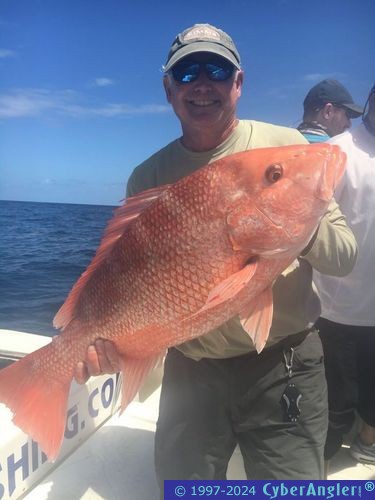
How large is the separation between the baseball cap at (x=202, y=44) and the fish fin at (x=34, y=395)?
5.07 ft

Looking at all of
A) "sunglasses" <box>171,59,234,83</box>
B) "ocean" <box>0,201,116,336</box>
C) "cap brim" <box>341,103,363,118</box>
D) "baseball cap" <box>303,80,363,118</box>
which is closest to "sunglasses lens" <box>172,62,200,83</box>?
"sunglasses" <box>171,59,234,83</box>

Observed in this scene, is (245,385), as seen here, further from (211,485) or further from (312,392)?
(211,485)

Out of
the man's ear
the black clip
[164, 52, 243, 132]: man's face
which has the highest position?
the man's ear

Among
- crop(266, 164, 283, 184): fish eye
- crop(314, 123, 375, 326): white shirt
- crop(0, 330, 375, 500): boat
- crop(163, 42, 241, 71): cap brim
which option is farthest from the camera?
crop(314, 123, 375, 326): white shirt

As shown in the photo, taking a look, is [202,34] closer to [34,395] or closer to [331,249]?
[331,249]

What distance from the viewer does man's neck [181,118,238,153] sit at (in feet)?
7.52

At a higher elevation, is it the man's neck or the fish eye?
the man's neck

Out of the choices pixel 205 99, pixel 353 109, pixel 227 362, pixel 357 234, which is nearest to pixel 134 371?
pixel 227 362

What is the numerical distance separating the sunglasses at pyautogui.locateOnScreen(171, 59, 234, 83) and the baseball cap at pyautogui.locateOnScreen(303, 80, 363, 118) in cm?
258

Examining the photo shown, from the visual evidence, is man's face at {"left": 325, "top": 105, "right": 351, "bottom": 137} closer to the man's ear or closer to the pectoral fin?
the man's ear

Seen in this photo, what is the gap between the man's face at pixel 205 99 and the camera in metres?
2.22

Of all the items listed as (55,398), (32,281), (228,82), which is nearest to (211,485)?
(55,398)

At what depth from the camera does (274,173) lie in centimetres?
168

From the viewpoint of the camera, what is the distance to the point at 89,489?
2.77m
